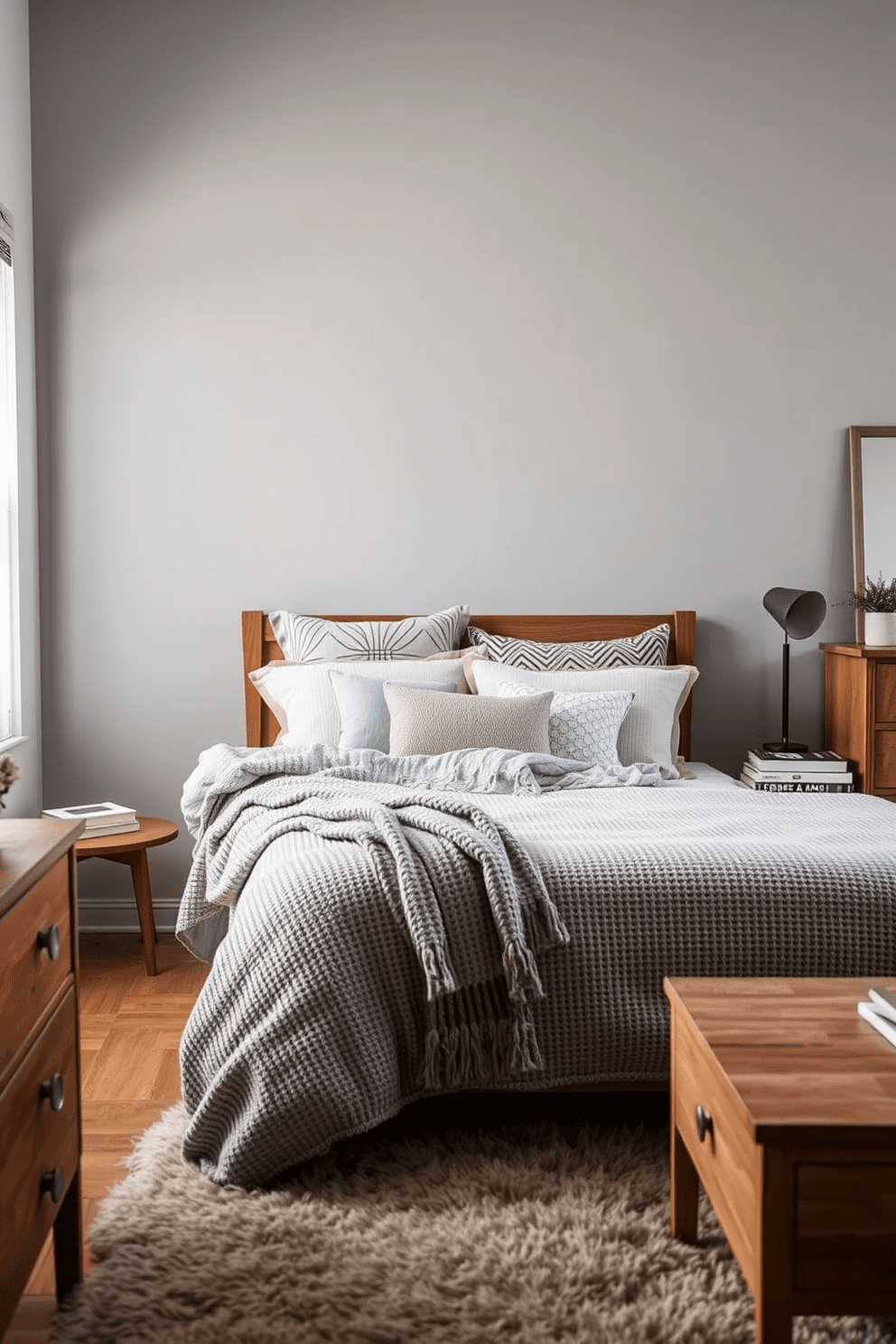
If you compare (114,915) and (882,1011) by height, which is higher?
(882,1011)

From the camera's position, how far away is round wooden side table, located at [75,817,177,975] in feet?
11.0

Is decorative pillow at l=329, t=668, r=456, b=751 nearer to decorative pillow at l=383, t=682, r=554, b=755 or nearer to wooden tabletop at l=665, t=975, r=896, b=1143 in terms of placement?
decorative pillow at l=383, t=682, r=554, b=755

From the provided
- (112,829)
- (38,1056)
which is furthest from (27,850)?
(112,829)

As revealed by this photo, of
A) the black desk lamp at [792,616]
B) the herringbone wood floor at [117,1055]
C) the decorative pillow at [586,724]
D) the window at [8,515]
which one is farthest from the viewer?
the black desk lamp at [792,616]

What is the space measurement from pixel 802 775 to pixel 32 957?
267 cm

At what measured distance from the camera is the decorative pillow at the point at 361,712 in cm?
331

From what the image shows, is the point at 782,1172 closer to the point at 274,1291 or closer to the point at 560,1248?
the point at 560,1248

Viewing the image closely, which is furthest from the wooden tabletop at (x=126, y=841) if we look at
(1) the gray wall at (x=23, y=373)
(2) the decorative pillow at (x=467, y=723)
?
(2) the decorative pillow at (x=467, y=723)

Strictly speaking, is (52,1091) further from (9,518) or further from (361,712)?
(9,518)

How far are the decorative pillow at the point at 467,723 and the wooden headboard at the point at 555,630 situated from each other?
694mm

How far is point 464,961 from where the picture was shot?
2.12m

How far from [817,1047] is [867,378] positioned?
3.00 meters

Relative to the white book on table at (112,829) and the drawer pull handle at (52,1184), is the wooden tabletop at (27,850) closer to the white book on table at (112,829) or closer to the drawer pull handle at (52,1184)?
the drawer pull handle at (52,1184)

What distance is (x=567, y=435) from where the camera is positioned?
3.94 metres
